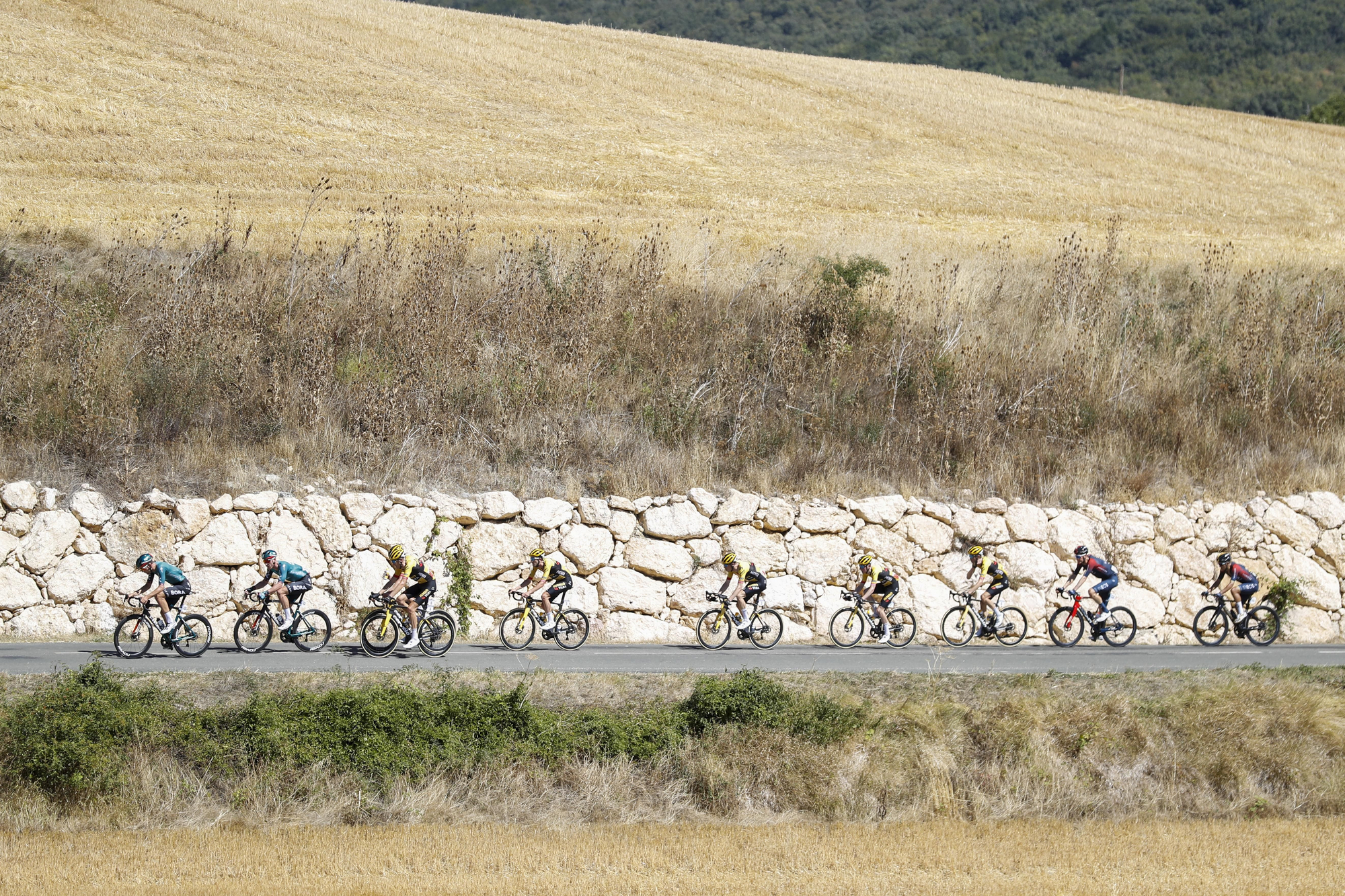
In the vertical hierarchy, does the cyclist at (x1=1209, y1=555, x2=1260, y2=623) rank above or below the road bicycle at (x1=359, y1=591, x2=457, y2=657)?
above

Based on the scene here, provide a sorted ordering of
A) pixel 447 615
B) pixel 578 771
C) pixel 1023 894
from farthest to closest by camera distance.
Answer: pixel 447 615 < pixel 578 771 < pixel 1023 894

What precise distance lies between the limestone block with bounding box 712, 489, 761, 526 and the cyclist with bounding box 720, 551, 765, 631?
4.49ft

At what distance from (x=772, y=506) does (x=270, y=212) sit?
14.2 m

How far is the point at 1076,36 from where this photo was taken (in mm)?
97812

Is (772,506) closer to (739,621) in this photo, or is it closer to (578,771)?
(739,621)

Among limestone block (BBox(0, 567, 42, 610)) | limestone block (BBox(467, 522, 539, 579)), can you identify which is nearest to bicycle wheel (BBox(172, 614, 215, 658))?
limestone block (BBox(0, 567, 42, 610))

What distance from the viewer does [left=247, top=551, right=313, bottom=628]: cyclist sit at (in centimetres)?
1486

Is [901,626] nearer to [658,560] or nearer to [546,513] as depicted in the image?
[658,560]

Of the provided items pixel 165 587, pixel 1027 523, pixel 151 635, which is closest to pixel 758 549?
pixel 1027 523

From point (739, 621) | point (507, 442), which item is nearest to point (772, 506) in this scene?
point (739, 621)

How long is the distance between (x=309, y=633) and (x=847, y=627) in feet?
24.3

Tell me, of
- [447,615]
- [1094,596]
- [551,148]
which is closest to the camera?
[447,615]

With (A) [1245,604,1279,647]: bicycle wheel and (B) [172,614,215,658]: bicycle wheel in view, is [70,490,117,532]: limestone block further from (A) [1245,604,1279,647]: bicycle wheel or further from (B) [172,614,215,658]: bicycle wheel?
(A) [1245,604,1279,647]: bicycle wheel

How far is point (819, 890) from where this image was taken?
320 inches
